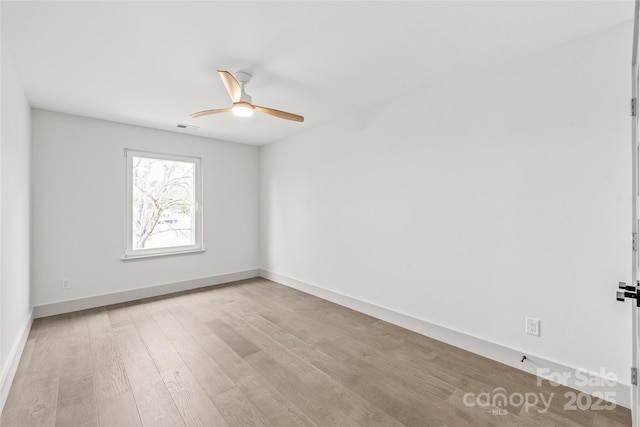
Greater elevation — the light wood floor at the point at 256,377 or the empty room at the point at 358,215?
the empty room at the point at 358,215

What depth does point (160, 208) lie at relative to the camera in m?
4.39

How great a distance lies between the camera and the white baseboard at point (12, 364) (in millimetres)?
1902

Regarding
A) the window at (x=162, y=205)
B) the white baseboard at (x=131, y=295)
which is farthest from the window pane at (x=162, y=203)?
the white baseboard at (x=131, y=295)

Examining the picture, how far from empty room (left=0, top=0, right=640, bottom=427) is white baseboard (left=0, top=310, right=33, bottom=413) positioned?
5 cm

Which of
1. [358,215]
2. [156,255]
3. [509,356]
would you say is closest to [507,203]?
[509,356]

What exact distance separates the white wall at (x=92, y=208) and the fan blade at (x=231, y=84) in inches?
95.9

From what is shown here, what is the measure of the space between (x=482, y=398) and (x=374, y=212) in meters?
1.98

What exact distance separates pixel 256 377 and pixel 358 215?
2.10m

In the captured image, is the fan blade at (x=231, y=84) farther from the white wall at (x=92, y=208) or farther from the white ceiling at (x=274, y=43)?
the white wall at (x=92, y=208)

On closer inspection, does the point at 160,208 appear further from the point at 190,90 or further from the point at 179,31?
the point at 179,31

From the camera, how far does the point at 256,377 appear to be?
7.18 feet

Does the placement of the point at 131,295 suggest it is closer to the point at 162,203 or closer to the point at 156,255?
the point at 156,255

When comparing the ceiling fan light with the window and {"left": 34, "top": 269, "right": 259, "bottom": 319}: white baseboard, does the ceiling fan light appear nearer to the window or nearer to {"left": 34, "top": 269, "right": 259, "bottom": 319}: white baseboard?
the window

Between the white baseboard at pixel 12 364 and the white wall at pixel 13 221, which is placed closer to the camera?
the white baseboard at pixel 12 364
